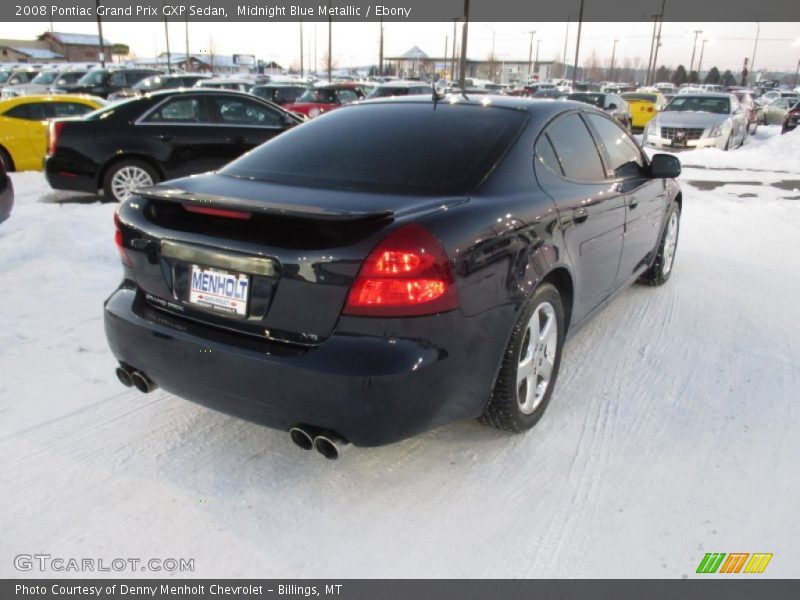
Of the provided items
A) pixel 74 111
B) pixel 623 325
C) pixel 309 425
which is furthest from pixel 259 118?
pixel 309 425

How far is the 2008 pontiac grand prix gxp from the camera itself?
7.40 ft

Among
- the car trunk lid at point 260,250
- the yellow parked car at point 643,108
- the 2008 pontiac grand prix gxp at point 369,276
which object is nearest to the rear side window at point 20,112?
the 2008 pontiac grand prix gxp at point 369,276

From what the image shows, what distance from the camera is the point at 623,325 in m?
4.48

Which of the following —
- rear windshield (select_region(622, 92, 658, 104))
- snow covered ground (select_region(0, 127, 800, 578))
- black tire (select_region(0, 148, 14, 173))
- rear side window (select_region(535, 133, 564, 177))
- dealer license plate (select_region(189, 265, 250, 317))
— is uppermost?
rear side window (select_region(535, 133, 564, 177))

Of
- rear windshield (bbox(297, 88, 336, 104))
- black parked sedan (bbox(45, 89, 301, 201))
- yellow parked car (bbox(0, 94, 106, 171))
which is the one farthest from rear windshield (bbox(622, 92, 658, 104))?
yellow parked car (bbox(0, 94, 106, 171))

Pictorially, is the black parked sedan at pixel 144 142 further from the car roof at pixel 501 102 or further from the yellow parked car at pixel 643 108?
the yellow parked car at pixel 643 108

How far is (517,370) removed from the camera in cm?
282

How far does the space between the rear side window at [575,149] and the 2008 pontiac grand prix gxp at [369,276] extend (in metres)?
0.02

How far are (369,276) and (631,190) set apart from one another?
2.46 meters

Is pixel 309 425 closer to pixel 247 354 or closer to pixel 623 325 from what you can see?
pixel 247 354

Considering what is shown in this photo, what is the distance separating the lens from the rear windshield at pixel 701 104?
16406 mm

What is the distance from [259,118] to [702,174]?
810cm

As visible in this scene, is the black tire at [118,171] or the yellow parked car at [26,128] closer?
the black tire at [118,171]

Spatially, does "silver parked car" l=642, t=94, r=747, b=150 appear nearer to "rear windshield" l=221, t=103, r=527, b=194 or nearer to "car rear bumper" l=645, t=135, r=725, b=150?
"car rear bumper" l=645, t=135, r=725, b=150
